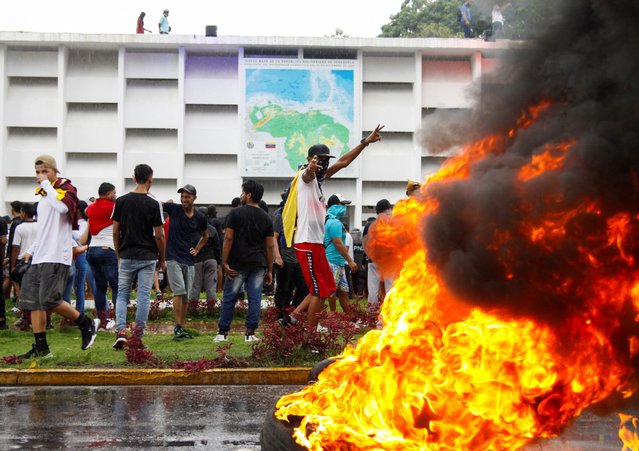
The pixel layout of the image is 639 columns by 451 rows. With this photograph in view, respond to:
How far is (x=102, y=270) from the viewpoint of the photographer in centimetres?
1088

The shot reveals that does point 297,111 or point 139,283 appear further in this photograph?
point 297,111

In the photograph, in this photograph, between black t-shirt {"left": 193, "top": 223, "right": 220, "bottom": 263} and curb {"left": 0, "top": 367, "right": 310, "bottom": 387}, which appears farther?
black t-shirt {"left": 193, "top": 223, "right": 220, "bottom": 263}

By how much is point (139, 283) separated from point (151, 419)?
Result: 3.08 metres

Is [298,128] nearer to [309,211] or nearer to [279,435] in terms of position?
[309,211]

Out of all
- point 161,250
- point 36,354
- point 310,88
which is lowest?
point 36,354

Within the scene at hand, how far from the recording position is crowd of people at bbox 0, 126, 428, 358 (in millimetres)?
8281

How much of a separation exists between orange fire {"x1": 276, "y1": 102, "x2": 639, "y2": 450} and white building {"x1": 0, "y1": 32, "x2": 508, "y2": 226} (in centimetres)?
3298

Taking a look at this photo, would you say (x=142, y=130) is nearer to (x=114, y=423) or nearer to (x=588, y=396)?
(x=114, y=423)

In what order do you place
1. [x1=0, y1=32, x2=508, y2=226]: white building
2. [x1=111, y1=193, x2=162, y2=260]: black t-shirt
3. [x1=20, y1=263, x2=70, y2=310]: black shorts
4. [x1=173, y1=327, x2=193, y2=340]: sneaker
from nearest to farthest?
1. [x1=20, y1=263, x2=70, y2=310]: black shorts
2. [x1=111, y1=193, x2=162, y2=260]: black t-shirt
3. [x1=173, y1=327, x2=193, y2=340]: sneaker
4. [x1=0, y1=32, x2=508, y2=226]: white building

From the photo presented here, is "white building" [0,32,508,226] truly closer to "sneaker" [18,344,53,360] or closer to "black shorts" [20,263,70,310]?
"sneaker" [18,344,53,360]

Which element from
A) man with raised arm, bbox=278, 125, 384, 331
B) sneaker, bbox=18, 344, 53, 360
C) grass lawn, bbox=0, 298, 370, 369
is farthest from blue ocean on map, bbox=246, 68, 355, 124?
sneaker, bbox=18, 344, 53, 360

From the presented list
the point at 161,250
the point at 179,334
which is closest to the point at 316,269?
the point at 161,250

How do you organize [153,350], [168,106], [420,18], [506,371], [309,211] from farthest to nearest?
[420,18], [168,106], [153,350], [309,211], [506,371]

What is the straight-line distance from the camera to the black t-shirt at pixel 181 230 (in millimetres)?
10461
